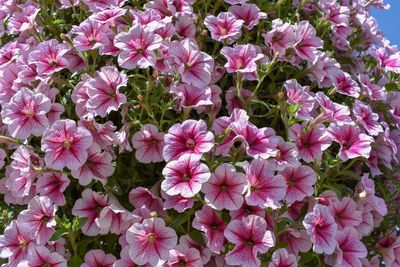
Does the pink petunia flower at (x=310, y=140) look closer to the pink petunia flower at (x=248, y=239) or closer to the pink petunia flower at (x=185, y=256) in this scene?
the pink petunia flower at (x=248, y=239)

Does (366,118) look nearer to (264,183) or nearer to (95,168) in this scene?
(264,183)

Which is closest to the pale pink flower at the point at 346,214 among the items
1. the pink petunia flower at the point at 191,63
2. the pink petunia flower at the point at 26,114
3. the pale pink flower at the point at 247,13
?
the pink petunia flower at the point at 191,63

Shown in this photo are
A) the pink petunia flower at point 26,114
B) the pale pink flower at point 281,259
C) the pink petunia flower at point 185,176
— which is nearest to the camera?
the pink petunia flower at point 185,176

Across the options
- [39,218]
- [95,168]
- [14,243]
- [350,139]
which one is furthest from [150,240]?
[350,139]

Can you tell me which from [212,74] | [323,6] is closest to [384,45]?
[323,6]

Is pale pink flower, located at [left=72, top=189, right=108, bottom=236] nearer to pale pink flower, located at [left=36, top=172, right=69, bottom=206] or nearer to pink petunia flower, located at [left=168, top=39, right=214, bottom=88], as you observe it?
pale pink flower, located at [left=36, top=172, right=69, bottom=206]

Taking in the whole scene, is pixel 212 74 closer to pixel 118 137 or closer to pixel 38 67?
pixel 118 137
